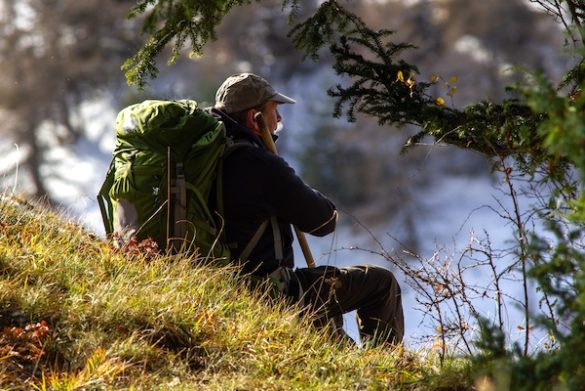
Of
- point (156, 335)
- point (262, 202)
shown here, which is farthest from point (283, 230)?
point (156, 335)

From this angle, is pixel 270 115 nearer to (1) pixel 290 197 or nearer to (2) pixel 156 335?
(1) pixel 290 197

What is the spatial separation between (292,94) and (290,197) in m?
47.0

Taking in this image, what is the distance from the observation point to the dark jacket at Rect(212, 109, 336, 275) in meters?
4.81

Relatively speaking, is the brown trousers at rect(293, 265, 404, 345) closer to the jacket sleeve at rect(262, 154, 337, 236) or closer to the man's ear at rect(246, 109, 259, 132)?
the jacket sleeve at rect(262, 154, 337, 236)

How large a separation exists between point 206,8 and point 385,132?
46.5m

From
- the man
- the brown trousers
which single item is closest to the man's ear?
the man

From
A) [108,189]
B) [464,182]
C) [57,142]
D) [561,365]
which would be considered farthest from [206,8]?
[464,182]

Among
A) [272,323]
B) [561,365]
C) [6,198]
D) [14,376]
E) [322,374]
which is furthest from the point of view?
[6,198]

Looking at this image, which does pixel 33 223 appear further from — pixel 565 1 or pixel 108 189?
pixel 565 1

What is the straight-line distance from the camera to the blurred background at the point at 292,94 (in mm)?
45062

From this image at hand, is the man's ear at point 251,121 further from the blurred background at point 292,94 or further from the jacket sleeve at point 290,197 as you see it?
the blurred background at point 292,94

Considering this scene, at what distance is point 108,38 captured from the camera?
4831 centimetres

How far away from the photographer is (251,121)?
539cm

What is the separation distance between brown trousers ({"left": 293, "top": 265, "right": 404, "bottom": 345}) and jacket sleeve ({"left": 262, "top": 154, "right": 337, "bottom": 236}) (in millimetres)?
330
